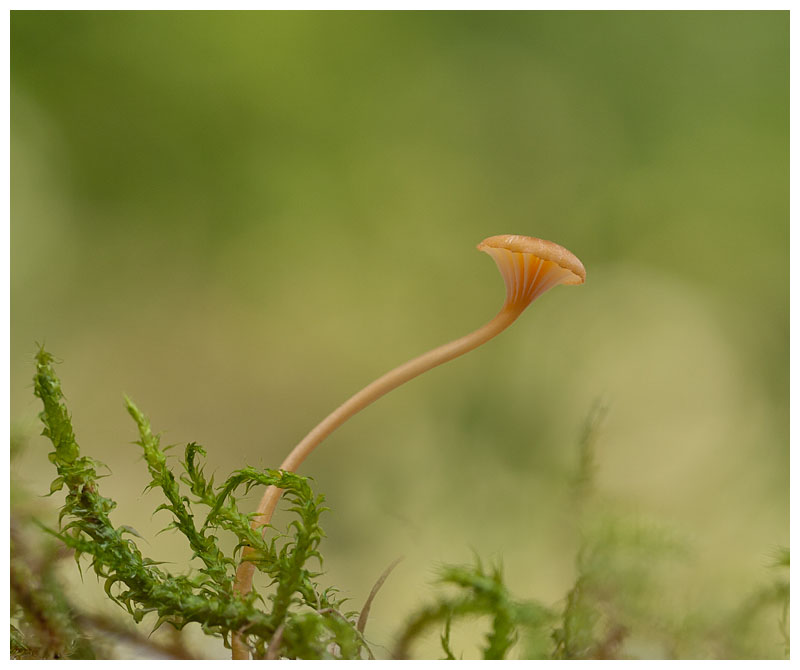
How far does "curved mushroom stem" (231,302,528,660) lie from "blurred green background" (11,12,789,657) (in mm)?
1346

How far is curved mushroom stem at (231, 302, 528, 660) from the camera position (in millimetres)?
646

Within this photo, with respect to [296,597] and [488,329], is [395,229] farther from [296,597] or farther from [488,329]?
[296,597]

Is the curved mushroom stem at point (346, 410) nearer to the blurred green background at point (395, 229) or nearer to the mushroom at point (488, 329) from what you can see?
the mushroom at point (488, 329)

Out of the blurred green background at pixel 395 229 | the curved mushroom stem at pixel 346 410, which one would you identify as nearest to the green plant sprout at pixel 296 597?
the curved mushroom stem at pixel 346 410

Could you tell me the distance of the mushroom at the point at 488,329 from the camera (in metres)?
0.66

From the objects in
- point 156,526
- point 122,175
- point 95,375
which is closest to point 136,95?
point 122,175

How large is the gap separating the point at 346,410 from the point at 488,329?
19 centimetres

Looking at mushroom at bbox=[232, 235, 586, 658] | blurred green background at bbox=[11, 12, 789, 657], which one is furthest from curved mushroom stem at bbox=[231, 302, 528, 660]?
blurred green background at bbox=[11, 12, 789, 657]

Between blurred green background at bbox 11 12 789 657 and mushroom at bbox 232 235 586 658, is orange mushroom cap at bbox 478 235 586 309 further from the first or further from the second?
blurred green background at bbox 11 12 789 657

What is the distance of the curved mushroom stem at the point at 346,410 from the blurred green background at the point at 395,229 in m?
1.35

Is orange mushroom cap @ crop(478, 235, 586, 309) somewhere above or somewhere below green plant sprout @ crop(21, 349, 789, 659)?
above

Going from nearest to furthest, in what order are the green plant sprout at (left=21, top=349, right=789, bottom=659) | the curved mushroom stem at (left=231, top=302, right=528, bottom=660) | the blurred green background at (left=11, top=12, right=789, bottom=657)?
the green plant sprout at (left=21, top=349, right=789, bottom=659)
the curved mushroom stem at (left=231, top=302, right=528, bottom=660)
the blurred green background at (left=11, top=12, right=789, bottom=657)

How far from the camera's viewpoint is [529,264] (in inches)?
29.0

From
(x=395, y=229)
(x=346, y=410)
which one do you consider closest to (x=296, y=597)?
(x=346, y=410)
